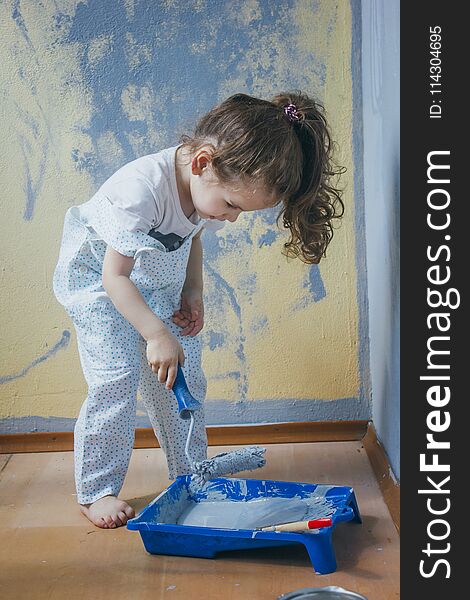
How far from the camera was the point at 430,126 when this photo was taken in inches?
35.7

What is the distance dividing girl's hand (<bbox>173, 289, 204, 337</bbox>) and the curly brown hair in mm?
231

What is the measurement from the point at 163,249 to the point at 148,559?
18.2 inches

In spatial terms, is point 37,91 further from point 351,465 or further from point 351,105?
point 351,465

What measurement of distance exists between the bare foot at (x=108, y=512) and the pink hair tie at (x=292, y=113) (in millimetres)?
626

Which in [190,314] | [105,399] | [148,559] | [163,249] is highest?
[163,249]

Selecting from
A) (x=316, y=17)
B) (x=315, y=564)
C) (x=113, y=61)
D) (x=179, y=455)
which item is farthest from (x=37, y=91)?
(x=315, y=564)

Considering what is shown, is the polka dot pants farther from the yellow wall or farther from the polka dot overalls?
the yellow wall

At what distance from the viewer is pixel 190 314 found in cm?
145

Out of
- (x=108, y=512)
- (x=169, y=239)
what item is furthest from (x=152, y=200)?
(x=108, y=512)

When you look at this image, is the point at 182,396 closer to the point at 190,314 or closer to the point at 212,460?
the point at 212,460

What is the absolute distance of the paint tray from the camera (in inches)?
43.4

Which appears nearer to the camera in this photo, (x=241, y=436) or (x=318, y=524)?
(x=318, y=524)

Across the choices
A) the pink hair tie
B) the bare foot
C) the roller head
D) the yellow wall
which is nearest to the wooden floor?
the bare foot

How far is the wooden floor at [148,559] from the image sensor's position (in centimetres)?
108
